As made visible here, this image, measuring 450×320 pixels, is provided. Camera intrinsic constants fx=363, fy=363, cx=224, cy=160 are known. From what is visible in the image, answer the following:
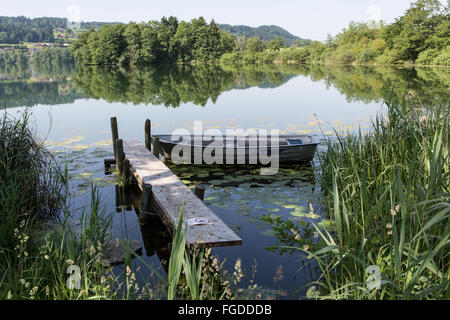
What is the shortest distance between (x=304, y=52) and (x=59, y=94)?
5575 centimetres

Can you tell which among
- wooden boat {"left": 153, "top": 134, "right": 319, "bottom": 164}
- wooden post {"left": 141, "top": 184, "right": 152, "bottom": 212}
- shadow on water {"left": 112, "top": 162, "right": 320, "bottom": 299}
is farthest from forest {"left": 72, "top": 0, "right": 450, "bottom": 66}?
wooden post {"left": 141, "top": 184, "right": 152, "bottom": 212}

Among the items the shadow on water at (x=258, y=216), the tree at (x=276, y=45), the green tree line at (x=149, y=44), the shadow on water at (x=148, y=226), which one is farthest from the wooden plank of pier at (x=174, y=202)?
the tree at (x=276, y=45)

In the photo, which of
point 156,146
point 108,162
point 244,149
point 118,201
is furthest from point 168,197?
point 108,162

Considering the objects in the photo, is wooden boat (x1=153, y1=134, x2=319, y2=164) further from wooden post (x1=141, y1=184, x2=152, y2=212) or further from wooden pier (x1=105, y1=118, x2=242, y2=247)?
wooden post (x1=141, y1=184, x2=152, y2=212)

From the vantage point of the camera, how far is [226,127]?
15.2 m

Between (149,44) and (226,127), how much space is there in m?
51.6

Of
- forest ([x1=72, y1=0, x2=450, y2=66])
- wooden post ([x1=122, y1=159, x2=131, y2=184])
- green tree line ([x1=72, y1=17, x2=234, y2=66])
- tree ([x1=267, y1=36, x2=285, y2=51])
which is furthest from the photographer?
tree ([x1=267, y1=36, x2=285, y2=51])

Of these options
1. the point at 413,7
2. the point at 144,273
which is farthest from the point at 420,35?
the point at 144,273

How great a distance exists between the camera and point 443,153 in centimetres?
379

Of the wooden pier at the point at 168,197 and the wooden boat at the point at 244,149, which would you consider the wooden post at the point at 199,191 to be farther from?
the wooden boat at the point at 244,149

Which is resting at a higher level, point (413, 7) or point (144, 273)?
point (413, 7)

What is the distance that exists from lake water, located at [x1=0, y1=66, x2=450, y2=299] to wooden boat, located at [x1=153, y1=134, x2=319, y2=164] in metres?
0.31

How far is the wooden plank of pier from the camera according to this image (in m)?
4.84
